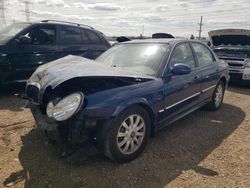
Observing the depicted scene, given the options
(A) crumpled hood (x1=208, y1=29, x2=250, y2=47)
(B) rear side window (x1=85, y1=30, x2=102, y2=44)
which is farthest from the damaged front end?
(A) crumpled hood (x1=208, y1=29, x2=250, y2=47)

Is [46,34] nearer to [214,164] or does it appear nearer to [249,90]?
[214,164]

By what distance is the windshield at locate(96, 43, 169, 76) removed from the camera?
4.03 metres

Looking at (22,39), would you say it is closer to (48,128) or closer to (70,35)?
(70,35)

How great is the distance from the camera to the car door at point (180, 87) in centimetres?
404

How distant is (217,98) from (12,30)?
5131mm

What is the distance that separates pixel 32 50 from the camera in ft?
21.7

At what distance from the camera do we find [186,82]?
176 inches

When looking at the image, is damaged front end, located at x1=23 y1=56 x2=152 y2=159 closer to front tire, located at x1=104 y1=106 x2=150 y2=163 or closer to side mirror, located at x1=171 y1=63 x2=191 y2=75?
front tire, located at x1=104 y1=106 x2=150 y2=163

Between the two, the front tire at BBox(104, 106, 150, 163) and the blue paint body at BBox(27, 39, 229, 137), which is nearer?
the blue paint body at BBox(27, 39, 229, 137)

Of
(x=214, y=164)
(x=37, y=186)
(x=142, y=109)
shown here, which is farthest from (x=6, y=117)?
(x=214, y=164)

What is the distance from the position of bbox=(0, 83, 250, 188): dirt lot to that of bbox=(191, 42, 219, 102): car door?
2.43 ft

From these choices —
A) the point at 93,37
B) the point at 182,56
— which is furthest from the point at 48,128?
the point at 93,37

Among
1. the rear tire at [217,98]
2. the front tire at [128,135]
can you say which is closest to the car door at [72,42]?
the rear tire at [217,98]

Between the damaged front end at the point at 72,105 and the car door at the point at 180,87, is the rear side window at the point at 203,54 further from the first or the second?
the damaged front end at the point at 72,105
